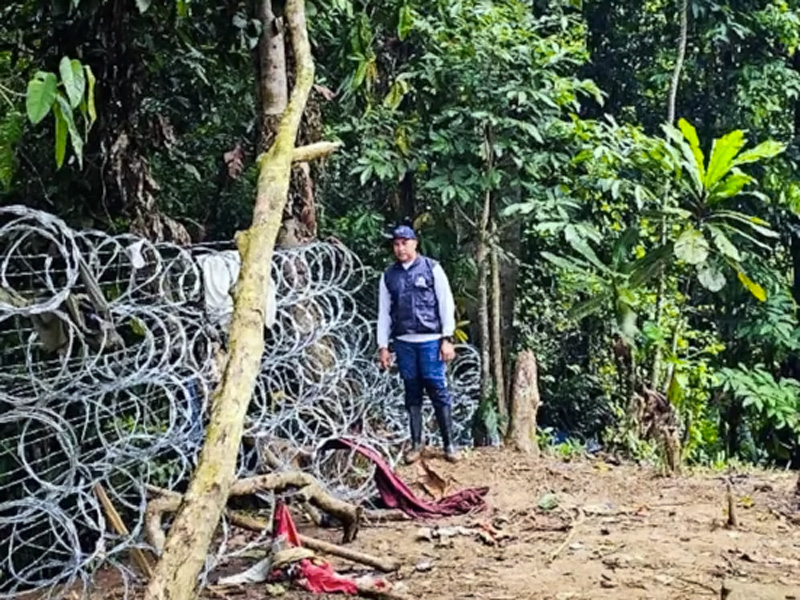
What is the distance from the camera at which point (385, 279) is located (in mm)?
5395

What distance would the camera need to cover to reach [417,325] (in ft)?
17.3

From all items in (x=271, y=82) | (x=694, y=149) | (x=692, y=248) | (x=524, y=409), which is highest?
(x=271, y=82)

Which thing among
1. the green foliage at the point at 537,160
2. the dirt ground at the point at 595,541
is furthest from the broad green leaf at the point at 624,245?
the dirt ground at the point at 595,541

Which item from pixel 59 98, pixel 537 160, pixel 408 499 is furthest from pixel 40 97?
pixel 537 160

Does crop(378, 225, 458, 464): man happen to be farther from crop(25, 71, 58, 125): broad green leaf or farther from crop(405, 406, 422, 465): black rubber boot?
crop(25, 71, 58, 125): broad green leaf

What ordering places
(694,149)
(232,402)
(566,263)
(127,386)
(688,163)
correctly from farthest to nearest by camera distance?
(566,263) → (694,149) → (688,163) → (127,386) → (232,402)

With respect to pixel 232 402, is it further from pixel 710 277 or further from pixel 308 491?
pixel 710 277

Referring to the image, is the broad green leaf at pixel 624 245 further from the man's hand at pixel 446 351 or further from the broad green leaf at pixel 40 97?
the broad green leaf at pixel 40 97

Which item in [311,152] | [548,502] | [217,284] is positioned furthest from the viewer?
[548,502]

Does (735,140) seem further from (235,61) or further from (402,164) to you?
(235,61)

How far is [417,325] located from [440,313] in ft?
0.49

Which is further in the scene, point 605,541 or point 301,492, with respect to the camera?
point 605,541

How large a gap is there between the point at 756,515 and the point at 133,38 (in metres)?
3.79

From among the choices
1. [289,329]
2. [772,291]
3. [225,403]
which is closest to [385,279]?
[289,329]
